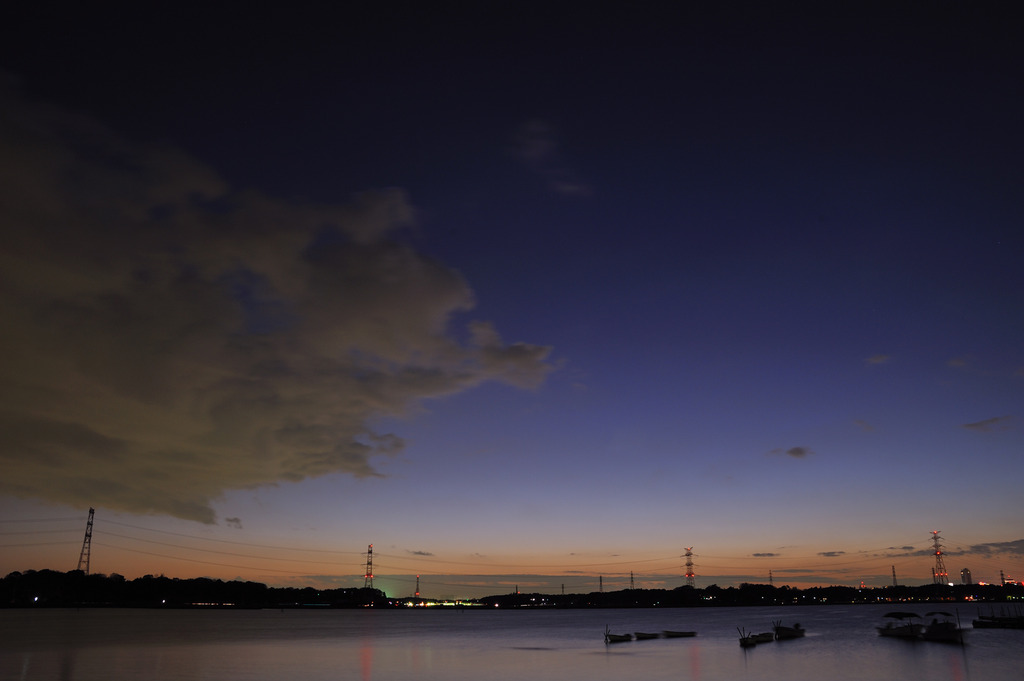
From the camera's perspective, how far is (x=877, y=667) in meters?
68.8

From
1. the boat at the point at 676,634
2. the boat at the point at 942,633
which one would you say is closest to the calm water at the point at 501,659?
the boat at the point at 942,633

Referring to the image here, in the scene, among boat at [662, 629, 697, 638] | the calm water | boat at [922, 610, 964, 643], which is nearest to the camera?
the calm water

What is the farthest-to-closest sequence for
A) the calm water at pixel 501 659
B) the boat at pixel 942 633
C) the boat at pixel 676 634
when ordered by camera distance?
the boat at pixel 676 634 → the boat at pixel 942 633 → the calm water at pixel 501 659

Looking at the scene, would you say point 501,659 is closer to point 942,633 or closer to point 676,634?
point 676,634

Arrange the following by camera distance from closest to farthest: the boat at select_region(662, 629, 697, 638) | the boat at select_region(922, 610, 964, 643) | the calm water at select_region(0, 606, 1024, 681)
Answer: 1. the calm water at select_region(0, 606, 1024, 681)
2. the boat at select_region(922, 610, 964, 643)
3. the boat at select_region(662, 629, 697, 638)

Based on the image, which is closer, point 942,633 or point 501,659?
point 501,659

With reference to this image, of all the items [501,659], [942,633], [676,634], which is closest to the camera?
[501,659]

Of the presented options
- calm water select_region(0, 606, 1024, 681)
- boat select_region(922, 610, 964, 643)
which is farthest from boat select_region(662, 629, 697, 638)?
boat select_region(922, 610, 964, 643)

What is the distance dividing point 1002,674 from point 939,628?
38.2 metres

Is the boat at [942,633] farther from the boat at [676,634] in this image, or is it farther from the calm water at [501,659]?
the boat at [676,634]

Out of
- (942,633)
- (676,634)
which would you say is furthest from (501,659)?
(942,633)

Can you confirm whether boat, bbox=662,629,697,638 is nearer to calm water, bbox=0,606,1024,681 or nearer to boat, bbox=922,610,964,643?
calm water, bbox=0,606,1024,681

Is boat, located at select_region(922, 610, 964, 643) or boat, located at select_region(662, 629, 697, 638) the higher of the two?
boat, located at select_region(922, 610, 964, 643)

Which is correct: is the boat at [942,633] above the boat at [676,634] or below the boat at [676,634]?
above
